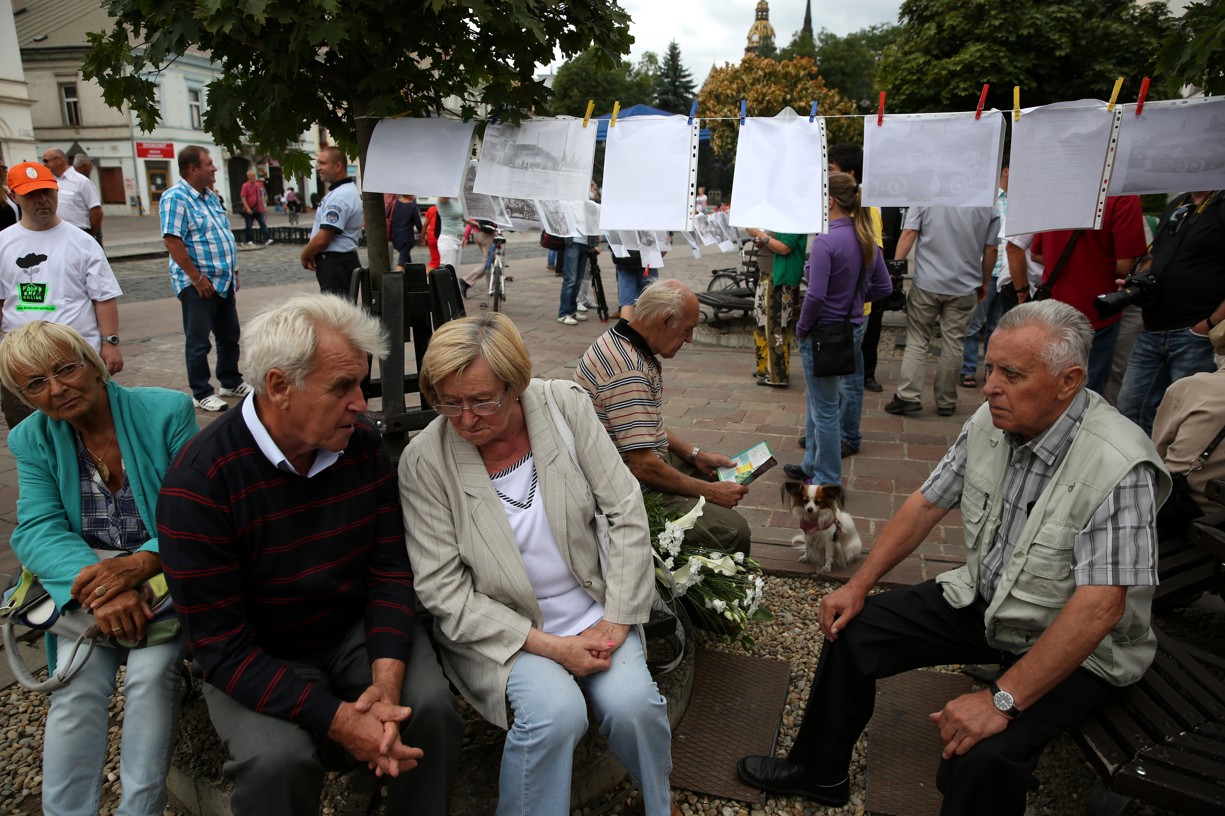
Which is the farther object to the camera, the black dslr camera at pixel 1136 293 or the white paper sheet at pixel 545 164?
the black dslr camera at pixel 1136 293

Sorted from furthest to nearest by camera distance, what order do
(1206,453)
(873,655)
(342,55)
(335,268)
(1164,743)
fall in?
(335,268)
(1206,453)
(342,55)
(873,655)
(1164,743)

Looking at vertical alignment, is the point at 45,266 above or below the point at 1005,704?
above

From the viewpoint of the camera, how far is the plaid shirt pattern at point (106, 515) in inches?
95.7

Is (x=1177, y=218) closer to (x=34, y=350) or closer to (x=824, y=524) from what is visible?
(x=824, y=524)

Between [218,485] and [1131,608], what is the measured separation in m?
2.36

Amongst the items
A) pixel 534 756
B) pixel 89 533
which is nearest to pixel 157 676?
pixel 89 533

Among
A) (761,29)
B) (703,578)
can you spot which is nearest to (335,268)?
(703,578)

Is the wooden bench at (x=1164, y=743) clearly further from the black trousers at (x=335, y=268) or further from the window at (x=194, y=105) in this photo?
the window at (x=194, y=105)

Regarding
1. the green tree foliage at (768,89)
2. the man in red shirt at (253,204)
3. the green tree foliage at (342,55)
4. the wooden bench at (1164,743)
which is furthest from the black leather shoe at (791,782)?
the green tree foliage at (768,89)

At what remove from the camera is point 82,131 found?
37344 mm

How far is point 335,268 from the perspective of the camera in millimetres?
6758

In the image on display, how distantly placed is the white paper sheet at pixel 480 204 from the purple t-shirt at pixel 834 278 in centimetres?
199

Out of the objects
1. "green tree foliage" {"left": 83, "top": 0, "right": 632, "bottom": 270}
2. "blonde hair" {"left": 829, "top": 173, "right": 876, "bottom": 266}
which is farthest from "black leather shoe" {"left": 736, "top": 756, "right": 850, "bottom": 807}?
"blonde hair" {"left": 829, "top": 173, "right": 876, "bottom": 266}

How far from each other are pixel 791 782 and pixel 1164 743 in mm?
1008
